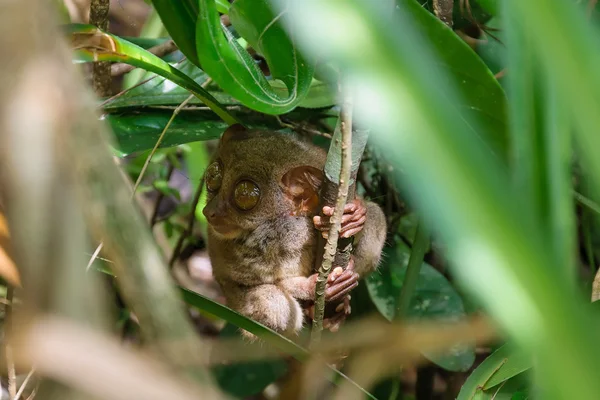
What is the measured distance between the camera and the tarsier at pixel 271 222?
2.79 m

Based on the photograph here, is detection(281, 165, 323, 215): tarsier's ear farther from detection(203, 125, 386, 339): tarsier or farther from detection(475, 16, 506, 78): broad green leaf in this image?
detection(475, 16, 506, 78): broad green leaf

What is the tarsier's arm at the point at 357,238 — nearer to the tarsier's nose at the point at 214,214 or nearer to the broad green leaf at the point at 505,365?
the tarsier's nose at the point at 214,214

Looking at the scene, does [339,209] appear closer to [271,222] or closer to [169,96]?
[271,222]

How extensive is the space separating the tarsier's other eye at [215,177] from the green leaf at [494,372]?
4.48 ft

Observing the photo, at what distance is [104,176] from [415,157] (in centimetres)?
40

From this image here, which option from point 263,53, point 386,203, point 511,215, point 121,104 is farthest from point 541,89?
point 386,203

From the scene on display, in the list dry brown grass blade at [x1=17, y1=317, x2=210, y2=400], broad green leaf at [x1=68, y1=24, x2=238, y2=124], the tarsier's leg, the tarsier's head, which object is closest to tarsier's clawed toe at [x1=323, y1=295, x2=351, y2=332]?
the tarsier's leg

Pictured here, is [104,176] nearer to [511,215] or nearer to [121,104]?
[511,215]

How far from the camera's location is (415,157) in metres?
0.74

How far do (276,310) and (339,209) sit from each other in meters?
0.98

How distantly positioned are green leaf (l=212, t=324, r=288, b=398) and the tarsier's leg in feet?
3.67

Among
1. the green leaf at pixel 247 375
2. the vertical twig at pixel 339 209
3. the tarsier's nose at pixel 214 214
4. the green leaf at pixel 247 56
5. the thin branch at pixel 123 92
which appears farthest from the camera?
the green leaf at pixel 247 375

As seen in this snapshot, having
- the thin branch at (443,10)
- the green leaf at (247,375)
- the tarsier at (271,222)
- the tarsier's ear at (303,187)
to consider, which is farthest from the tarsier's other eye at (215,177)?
the green leaf at (247,375)

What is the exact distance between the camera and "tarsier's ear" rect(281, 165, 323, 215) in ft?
9.16
